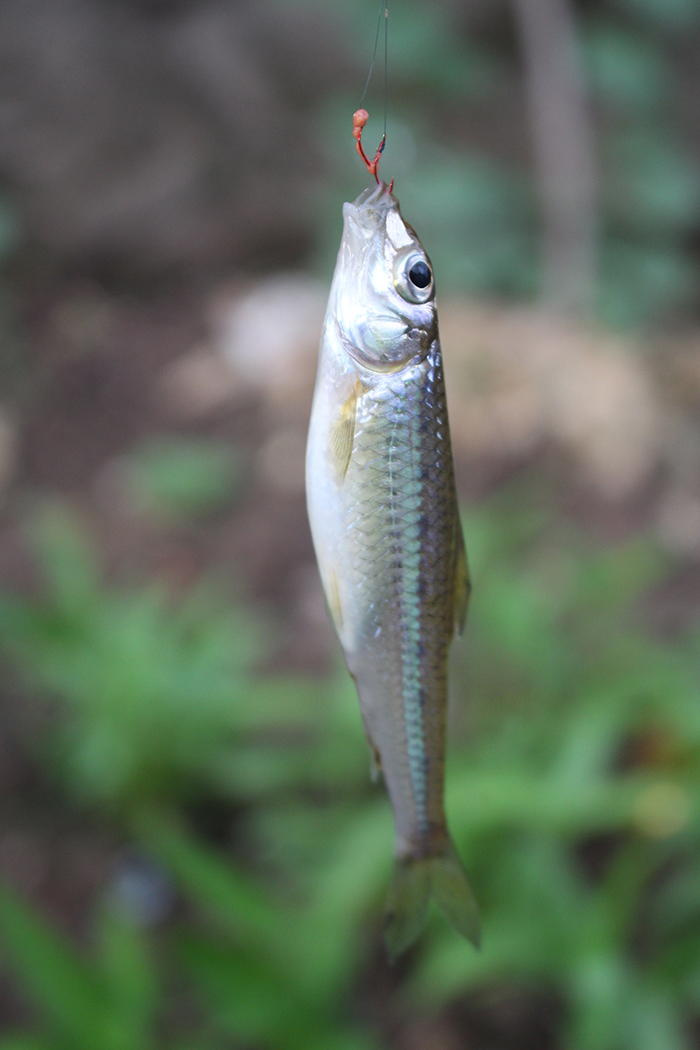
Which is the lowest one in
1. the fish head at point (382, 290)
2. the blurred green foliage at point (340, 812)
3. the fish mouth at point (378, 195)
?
the blurred green foliage at point (340, 812)

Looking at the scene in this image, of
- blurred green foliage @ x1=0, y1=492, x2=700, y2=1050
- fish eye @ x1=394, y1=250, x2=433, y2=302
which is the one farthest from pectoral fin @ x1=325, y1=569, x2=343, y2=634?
blurred green foliage @ x1=0, y1=492, x2=700, y2=1050

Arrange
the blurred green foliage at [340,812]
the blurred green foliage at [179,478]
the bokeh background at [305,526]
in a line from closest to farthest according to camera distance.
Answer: the blurred green foliage at [340,812]
the bokeh background at [305,526]
the blurred green foliage at [179,478]

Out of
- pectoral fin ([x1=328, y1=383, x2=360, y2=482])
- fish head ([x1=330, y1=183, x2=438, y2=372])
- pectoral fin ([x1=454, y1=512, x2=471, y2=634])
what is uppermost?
fish head ([x1=330, y1=183, x2=438, y2=372])

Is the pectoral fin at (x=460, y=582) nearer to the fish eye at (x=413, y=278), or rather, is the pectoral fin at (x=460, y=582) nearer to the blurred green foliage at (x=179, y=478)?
the fish eye at (x=413, y=278)

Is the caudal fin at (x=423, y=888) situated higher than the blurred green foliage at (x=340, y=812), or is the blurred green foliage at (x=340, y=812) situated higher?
the caudal fin at (x=423, y=888)

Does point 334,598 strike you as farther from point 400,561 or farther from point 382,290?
point 382,290

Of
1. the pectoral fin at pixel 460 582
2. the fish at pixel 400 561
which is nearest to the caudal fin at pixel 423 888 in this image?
the fish at pixel 400 561

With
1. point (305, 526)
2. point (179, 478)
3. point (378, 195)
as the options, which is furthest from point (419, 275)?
point (179, 478)

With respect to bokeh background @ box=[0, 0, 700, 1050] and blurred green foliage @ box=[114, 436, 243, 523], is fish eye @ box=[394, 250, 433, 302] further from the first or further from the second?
blurred green foliage @ box=[114, 436, 243, 523]

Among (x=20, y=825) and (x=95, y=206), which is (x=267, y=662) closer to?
(x=20, y=825)
